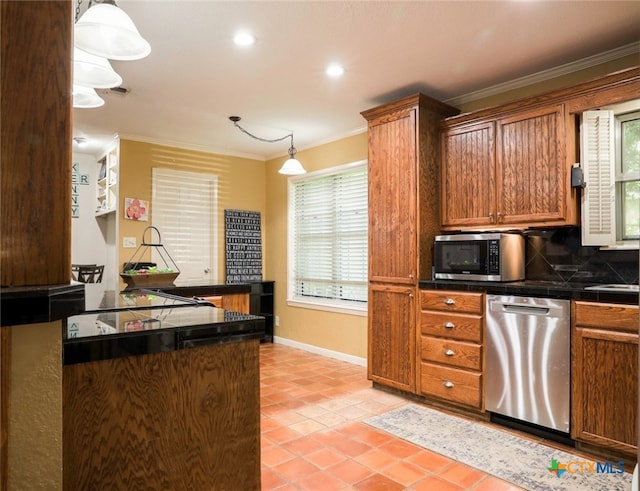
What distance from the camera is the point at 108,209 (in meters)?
5.23

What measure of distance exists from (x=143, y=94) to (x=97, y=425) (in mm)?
3243

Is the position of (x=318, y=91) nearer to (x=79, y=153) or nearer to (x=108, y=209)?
(x=108, y=209)

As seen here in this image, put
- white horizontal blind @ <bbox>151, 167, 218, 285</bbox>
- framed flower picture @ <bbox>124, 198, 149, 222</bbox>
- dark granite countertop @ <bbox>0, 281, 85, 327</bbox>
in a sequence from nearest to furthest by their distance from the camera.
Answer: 1. dark granite countertop @ <bbox>0, 281, 85, 327</bbox>
2. framed flower picture @ <bbox>124, 198, 149, 222</bbox>
3. white horizontal blind @ <bbox>151, 167, 218, 285</bbox>

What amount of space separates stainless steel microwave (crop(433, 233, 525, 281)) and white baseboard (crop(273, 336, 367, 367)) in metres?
1.62

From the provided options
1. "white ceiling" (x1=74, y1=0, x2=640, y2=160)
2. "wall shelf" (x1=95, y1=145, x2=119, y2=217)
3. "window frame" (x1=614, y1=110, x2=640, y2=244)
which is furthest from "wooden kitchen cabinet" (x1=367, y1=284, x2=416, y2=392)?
"wall shelf" (x1=95, y1=145, x2=119, y2=217)

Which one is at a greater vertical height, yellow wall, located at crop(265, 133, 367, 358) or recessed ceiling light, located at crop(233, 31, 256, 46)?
recessed ceiling light, located at crop(233, 31, 256, 46)

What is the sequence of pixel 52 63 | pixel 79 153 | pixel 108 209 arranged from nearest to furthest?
pixel 52 63 → pixel 108 209 → pixel 79 153

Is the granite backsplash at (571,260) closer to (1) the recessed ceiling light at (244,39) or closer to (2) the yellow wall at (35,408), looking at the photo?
(1) the recessed ceiling light at (244,39)

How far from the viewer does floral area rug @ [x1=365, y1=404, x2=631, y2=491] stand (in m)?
2.20

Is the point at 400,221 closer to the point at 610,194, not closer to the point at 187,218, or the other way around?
the point at 610,194

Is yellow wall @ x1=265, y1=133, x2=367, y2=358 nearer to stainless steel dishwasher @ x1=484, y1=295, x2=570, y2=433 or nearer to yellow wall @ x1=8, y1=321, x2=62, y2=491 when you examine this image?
stainless steel dishwasher @ x1=484, y1=295, x2=570, y2=433

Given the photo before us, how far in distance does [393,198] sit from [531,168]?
106 cm

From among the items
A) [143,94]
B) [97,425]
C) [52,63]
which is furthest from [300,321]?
[52,63]

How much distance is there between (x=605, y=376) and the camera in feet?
7.83
